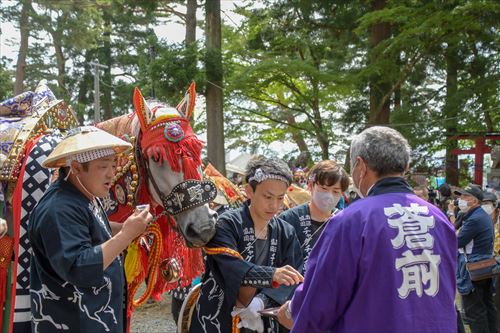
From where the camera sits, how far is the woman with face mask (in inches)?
146

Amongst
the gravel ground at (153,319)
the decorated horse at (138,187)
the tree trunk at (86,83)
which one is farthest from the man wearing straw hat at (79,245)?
the tree trunk at (86,83)

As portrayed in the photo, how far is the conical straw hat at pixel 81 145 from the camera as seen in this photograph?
2336 mm

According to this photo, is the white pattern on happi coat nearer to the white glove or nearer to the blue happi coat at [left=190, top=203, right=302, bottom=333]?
the blue happi coat at [left=190, top=203, right=302, bottom=333]

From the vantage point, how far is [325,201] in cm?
383

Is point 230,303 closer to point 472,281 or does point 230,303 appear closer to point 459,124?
point 472,281

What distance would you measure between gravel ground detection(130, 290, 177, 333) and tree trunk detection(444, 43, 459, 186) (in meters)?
8.55

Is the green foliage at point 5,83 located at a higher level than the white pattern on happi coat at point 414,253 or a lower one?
higher

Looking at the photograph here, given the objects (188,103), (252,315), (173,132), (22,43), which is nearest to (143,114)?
(173,132)

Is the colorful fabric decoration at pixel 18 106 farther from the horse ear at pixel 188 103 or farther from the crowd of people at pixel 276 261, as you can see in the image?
the crowd of people at pixel 276 261

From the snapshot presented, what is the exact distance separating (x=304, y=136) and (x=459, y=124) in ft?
19.2

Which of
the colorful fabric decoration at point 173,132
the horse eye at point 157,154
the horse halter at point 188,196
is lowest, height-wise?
the horse halter at point 188,196

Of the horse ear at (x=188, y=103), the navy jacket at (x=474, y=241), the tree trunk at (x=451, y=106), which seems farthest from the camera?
the tree trunk at (x=451, y=106)

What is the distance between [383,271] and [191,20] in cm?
A: 1429

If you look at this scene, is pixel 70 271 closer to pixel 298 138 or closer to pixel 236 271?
pixel 236 271
